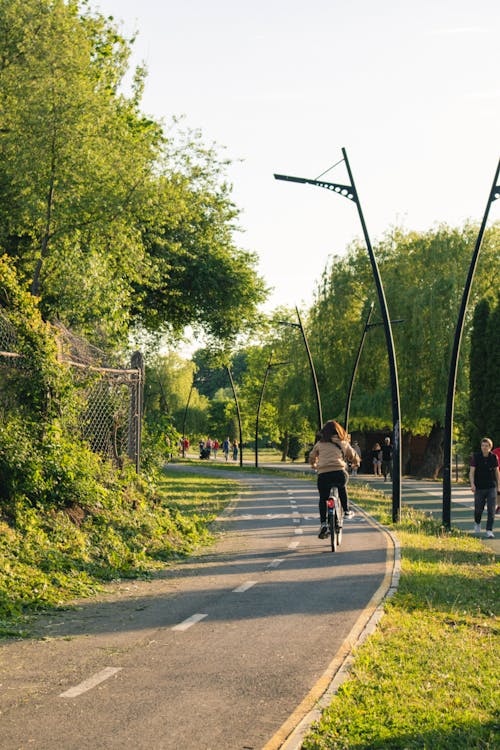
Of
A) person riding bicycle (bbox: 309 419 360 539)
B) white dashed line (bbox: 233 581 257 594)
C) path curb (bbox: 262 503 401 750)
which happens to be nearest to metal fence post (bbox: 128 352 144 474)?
person riding bicycle (bbox: 309 419 360 539)

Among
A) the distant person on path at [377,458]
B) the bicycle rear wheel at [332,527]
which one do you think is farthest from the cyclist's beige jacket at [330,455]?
the distant person on path at [377,458]

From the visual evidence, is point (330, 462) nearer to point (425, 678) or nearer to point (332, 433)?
point (332, 433)

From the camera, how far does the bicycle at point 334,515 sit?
43.9ft

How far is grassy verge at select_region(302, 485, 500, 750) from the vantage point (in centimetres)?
488

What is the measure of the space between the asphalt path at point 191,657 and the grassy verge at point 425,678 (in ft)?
0.91

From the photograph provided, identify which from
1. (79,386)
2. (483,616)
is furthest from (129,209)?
(483,616)

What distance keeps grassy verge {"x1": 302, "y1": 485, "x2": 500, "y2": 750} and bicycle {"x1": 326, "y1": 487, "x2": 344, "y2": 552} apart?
8.12ft

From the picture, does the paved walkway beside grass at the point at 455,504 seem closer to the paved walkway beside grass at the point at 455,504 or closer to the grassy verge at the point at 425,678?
the paved walkway beside grass at the point at 455,504

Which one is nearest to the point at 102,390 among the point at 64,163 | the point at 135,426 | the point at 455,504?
the point at 135,426

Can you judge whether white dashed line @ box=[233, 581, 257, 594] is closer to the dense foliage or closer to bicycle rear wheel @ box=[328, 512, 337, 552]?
bicycle rear wheel @ box=[328, 512, 337, 552]

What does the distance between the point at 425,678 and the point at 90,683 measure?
2.24m

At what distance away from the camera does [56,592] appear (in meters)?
9.27

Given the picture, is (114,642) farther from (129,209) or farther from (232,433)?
(232,433)

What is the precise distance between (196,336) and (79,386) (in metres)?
21.7
